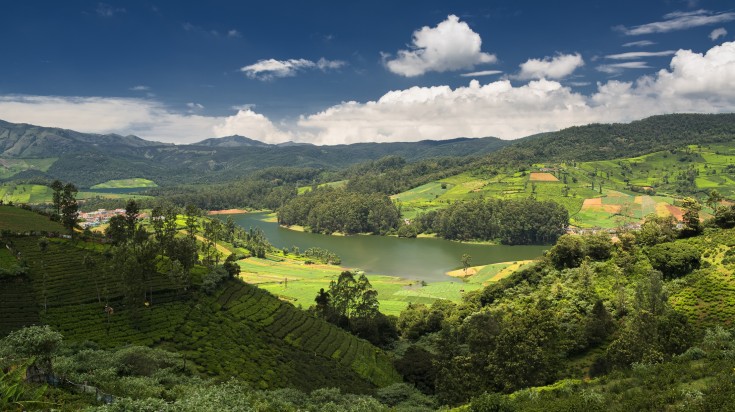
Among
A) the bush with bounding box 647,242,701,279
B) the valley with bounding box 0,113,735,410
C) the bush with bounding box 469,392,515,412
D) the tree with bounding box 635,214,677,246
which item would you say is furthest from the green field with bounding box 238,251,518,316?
the bush with bounding box 469,392,515,412

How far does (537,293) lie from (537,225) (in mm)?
118129

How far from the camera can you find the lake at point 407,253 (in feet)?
425

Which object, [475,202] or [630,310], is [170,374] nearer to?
[630,310]

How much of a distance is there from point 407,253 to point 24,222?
113 m

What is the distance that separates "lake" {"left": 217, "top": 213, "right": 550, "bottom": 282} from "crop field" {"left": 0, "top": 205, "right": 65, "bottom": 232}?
264 feet

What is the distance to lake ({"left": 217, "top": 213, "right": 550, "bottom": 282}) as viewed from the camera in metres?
130

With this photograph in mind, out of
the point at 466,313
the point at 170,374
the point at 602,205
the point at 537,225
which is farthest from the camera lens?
the point at 602,205

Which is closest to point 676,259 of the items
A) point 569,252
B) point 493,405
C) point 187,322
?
point 569,252

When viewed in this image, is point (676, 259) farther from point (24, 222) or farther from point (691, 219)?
point (24, 222)

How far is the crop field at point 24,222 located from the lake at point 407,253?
8032 centimetres

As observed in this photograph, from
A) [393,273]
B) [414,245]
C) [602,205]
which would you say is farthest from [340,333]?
[602,205]

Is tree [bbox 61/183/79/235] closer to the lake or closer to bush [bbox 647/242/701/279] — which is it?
bush [bbox 647/242/701/279]

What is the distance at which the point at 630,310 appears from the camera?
147 feet

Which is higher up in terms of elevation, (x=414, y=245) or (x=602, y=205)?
(x=602, y=205)
